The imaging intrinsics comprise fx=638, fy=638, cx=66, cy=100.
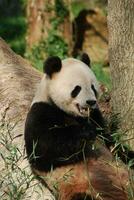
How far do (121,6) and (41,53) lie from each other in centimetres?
617

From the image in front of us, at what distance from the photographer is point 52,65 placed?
5.07 m

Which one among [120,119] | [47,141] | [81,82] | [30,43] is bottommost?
[30,43]

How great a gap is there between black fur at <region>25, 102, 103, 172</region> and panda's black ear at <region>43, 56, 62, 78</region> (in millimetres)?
270

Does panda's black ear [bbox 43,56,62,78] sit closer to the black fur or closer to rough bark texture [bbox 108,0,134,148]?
the black fur

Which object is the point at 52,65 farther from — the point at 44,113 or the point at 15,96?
the point at 15,96

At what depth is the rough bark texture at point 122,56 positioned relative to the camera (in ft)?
19.6

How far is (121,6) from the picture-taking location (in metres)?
6.02

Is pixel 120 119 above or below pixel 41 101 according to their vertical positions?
below

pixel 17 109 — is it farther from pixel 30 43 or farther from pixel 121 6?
pixel 30 43

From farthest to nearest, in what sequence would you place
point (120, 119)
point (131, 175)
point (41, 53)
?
point (41, 53) < point (120, 119) < point (131, 175)

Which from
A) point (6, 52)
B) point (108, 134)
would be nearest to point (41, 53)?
point (6, 52)

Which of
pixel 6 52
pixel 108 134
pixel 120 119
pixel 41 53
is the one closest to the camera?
pixel 108 134

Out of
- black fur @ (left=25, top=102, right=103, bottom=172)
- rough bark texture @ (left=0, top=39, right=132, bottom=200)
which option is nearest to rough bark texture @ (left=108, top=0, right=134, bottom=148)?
rough bark texture @ (left=0, top=39, right=132, bottom=200)

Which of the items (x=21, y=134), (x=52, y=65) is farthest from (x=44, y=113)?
(x=21, y=134)
